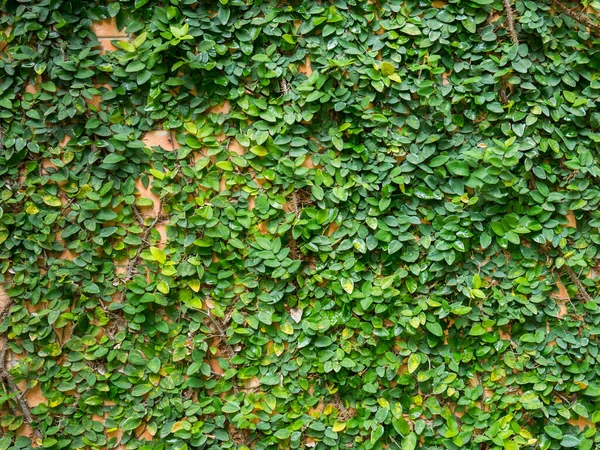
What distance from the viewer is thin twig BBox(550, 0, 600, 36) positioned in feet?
5.66

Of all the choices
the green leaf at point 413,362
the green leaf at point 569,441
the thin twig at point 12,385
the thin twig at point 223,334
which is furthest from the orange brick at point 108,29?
the green leaf at point 569,441

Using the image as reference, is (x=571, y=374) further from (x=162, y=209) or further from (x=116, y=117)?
(x=116, y=117)

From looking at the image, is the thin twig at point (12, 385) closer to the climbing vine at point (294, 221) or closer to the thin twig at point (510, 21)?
the climbing vine at point (294, 221)

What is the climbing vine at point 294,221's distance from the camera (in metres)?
1.70

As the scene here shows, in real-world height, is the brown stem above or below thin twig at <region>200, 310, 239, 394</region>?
above

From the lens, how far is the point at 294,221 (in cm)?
171

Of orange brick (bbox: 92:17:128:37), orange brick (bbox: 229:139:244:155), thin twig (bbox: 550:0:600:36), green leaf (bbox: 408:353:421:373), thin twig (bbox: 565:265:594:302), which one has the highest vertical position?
thin twig (bbox: 550:0:600:36)

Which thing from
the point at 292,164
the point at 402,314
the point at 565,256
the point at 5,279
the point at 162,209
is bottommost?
the point at 5,279

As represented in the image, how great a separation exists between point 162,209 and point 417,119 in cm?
99

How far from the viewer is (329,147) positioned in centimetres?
173

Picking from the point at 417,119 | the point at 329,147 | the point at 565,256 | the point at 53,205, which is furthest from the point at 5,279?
the point at 565,256

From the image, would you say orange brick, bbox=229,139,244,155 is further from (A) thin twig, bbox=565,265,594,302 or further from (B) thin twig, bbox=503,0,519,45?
(A) thin twig, bbox=565,265,594,302

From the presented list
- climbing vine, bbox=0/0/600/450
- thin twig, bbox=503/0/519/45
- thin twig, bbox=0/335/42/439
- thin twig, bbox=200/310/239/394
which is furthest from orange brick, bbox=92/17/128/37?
thin twig, bbox=503/0/519/45

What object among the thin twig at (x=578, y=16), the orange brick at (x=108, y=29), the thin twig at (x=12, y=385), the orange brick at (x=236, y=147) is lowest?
the thin twig at (x=12, y=385)
